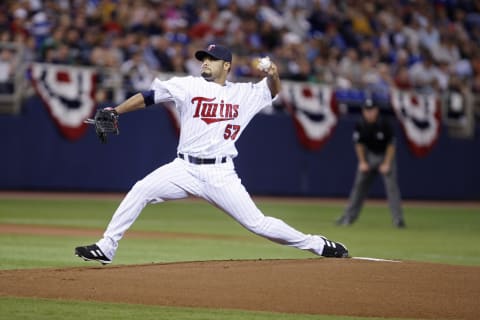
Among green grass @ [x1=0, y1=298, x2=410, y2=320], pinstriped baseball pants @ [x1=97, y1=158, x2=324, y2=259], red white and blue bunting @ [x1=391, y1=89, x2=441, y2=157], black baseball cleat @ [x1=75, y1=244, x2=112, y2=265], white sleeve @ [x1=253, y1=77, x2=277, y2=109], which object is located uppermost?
white sleeve @ [x1=253, y1=77, x2=277, y2=109]

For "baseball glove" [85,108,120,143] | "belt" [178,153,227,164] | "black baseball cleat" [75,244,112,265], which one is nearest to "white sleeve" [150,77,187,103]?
"baseball glove" [85,108,120,143]

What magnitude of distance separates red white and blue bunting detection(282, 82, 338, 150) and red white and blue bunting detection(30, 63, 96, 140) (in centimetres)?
443

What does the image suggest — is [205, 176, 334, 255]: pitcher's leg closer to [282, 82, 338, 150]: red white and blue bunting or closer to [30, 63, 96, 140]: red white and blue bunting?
[30, 63, 96, 140]: red white and blue bunting

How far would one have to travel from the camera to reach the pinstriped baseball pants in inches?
361

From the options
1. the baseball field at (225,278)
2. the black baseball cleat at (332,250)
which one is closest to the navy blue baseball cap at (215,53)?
the baseball field at (225,278)

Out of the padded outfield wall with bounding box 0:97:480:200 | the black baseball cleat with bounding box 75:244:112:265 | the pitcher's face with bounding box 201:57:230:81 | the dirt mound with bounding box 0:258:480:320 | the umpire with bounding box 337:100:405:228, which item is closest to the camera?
the dirt mound with bounding box 0:258:480:320

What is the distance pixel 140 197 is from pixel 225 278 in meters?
1.07

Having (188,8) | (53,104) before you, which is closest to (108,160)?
(53,104)

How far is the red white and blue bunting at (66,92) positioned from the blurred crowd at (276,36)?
0.76 feet

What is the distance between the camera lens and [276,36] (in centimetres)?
2395

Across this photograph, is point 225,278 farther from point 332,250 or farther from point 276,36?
point 276,36

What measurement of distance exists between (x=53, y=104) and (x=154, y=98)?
12.3 metres

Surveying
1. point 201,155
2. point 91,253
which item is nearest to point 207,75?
point 201,155

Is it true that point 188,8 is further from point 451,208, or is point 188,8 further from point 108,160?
point 451,208
